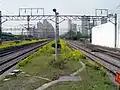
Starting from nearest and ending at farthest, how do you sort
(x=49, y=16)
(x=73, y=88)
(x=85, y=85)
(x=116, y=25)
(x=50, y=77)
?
(x=73, y=88), (x=85, y=85), (x=50, y=77), (x=116, y=25), (x=49, y=16)

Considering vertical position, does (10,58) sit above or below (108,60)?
below

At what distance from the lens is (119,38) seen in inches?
2133

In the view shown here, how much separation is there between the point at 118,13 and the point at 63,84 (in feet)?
157

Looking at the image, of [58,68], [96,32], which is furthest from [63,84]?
[96,32]

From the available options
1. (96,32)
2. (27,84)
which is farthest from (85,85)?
(96,32)

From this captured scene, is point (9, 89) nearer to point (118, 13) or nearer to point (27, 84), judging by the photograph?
point (27, 84)

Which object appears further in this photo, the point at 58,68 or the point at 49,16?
the point at 49,16

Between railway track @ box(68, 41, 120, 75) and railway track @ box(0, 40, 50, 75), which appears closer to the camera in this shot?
railway track @ box(68, 41, 120, 75)

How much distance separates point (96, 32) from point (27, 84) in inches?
2813

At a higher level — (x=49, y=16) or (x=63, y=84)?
(x=49, y=16)

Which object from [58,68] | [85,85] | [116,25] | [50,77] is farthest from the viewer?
[116,25]

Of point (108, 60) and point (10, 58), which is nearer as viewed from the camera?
point (108, 60)

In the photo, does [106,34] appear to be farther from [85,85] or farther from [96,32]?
[85,85]

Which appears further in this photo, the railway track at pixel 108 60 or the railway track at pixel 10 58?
the railway track at pixel 10 58
